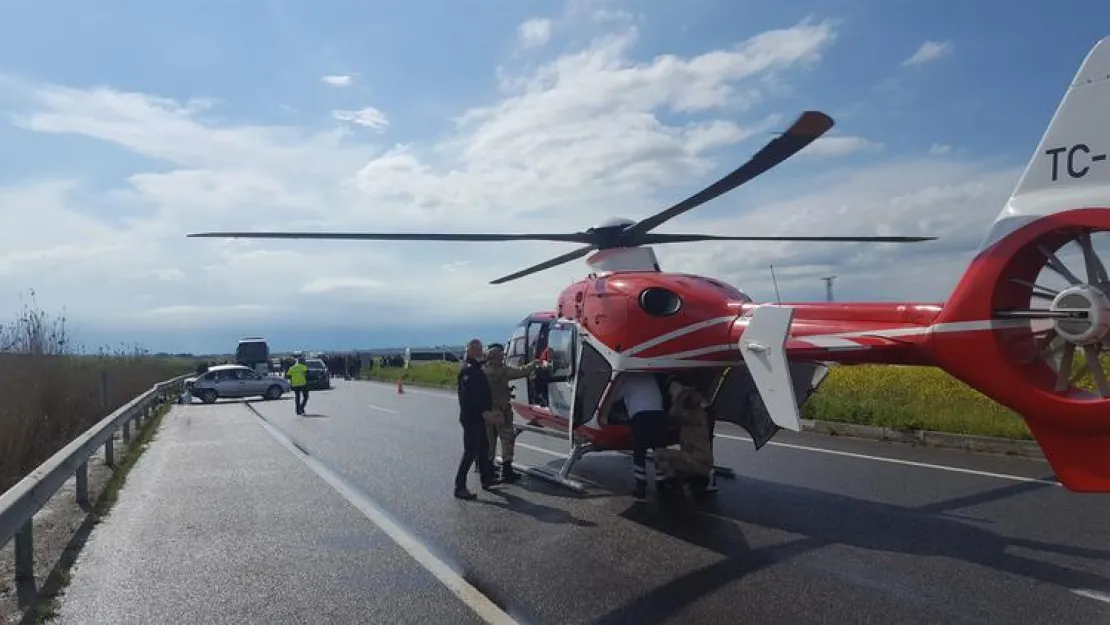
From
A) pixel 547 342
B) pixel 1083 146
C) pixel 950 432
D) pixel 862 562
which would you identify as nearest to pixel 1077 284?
pixel 1083 146

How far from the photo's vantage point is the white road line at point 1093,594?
18.4 feet

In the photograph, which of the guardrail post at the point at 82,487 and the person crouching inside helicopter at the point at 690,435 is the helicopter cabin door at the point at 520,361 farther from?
the guardrail post at the point at 82,487

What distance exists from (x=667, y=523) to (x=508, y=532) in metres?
1.51

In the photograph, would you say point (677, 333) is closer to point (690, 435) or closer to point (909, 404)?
point (690, 435)

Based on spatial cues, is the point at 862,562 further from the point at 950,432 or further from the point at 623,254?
the point at 950,432

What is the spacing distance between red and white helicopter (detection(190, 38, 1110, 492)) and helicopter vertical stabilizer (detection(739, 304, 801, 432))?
13 mm

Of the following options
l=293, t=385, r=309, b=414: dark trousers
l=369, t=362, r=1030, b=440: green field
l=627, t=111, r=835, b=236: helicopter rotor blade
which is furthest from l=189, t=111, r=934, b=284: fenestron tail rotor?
l=293, t=385, r=309, b=414: dark trousers

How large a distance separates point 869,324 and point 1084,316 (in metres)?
1.74

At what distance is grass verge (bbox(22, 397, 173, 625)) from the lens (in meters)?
6.04

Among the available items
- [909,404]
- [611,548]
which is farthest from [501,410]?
[909,404]

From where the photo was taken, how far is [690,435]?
30.9ft

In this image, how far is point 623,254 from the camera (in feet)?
33.9

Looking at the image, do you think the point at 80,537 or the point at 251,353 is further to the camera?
the point at 251,353

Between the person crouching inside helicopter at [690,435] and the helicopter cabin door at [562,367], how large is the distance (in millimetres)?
1242
